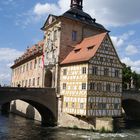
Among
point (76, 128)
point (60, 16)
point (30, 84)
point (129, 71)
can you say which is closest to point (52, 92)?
point (76, 128)

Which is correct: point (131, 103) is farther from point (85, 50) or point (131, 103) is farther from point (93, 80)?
point (93, 80)

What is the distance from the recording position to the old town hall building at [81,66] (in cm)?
3425

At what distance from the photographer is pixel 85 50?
36.9 m

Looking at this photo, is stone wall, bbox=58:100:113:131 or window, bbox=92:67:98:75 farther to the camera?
→ window, bbox=92:67:98:75

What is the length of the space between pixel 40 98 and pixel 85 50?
7.85 meters

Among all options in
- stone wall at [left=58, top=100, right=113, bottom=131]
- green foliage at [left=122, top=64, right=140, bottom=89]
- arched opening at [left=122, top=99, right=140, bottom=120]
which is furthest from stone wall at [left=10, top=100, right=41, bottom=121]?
green foliage at [left=122, top=64, right=140, bottom=89]

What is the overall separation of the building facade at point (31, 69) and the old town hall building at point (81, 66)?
282 centimetres

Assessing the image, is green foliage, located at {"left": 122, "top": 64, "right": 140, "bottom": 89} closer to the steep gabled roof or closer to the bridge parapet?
the steep gabled roof

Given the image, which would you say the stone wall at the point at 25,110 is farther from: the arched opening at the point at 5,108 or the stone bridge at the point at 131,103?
the stone bridge at the point at 131,103

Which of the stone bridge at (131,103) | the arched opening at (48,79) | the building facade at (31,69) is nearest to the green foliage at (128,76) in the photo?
the stone bridge at (131,103)

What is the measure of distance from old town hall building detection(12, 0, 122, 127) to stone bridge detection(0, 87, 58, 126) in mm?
1279

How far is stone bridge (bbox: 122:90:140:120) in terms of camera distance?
141 feet

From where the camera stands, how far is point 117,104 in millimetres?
36656

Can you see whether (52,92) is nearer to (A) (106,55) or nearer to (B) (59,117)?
(B) (59,117)
